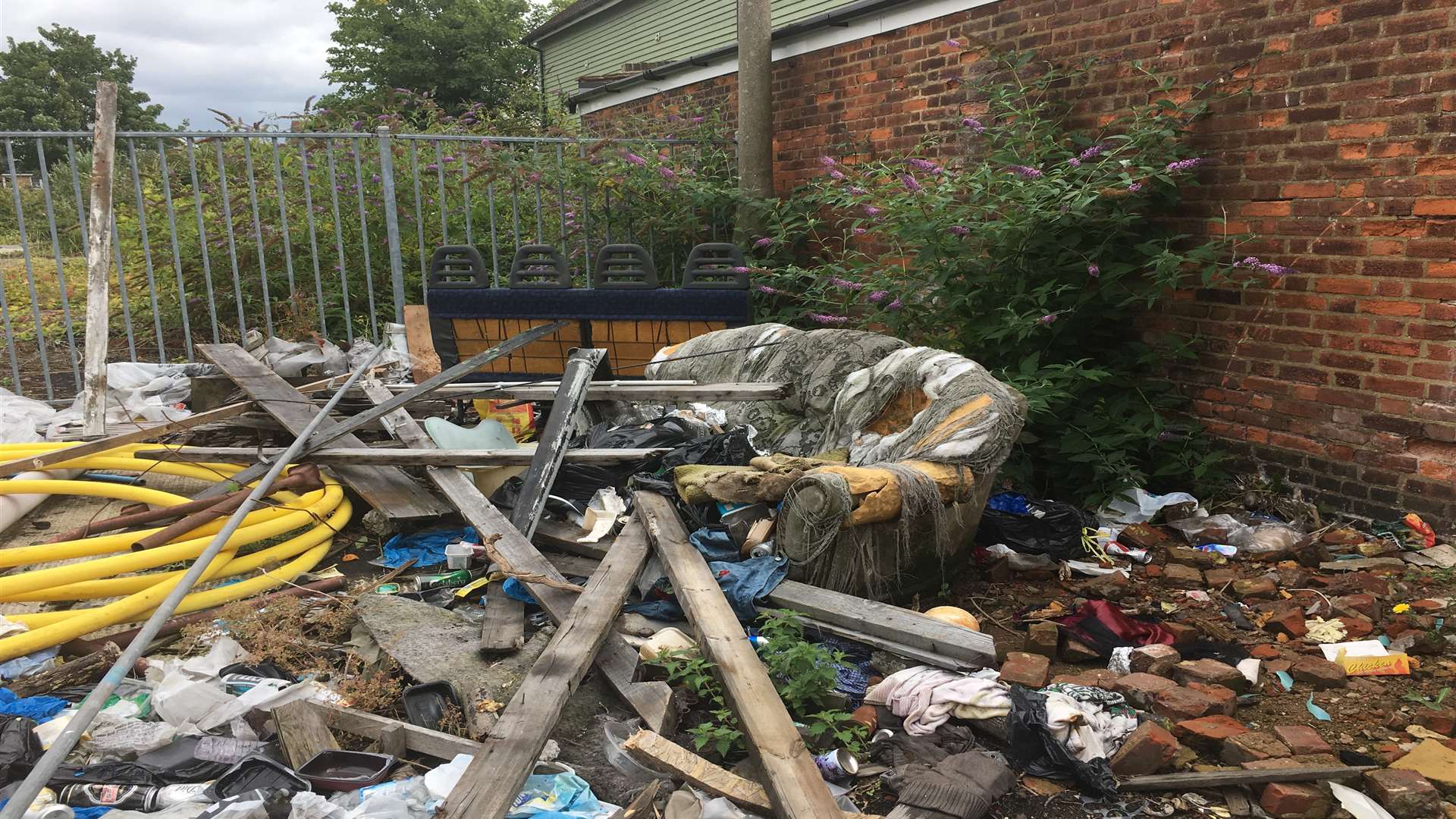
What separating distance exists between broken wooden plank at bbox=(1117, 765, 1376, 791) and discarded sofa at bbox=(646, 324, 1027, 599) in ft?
3.96

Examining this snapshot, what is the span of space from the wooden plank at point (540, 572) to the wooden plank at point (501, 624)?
4.2 inches

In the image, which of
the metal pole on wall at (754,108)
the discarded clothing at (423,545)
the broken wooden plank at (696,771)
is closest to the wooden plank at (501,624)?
the discarded clothing at (423,545)

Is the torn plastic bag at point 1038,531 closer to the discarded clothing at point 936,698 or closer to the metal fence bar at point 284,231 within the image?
the discarded clothing at point 936,698

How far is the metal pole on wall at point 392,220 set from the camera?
7.30 m

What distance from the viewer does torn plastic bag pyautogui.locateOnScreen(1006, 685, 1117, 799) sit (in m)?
2.55

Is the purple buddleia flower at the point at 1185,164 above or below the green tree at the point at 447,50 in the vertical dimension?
below

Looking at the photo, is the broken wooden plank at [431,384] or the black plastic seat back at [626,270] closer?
the broken wooden plank at [431,384]

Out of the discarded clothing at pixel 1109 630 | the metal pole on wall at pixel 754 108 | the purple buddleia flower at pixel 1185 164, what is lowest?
the discarded clothing at pixel 1109 630

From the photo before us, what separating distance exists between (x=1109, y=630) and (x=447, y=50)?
30988 mm

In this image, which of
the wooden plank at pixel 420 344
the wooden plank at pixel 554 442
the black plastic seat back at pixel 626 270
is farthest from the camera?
the wooden plank at pixel 420 344

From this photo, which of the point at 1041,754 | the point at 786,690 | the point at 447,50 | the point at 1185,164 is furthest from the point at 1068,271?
the point at 447,50

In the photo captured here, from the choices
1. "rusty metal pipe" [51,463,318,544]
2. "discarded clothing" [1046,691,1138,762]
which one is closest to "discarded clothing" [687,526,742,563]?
"discarded clothing" [1046,691,1138,762]

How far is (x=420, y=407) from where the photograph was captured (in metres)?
6.48

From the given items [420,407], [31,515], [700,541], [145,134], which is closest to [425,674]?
[700,541]
